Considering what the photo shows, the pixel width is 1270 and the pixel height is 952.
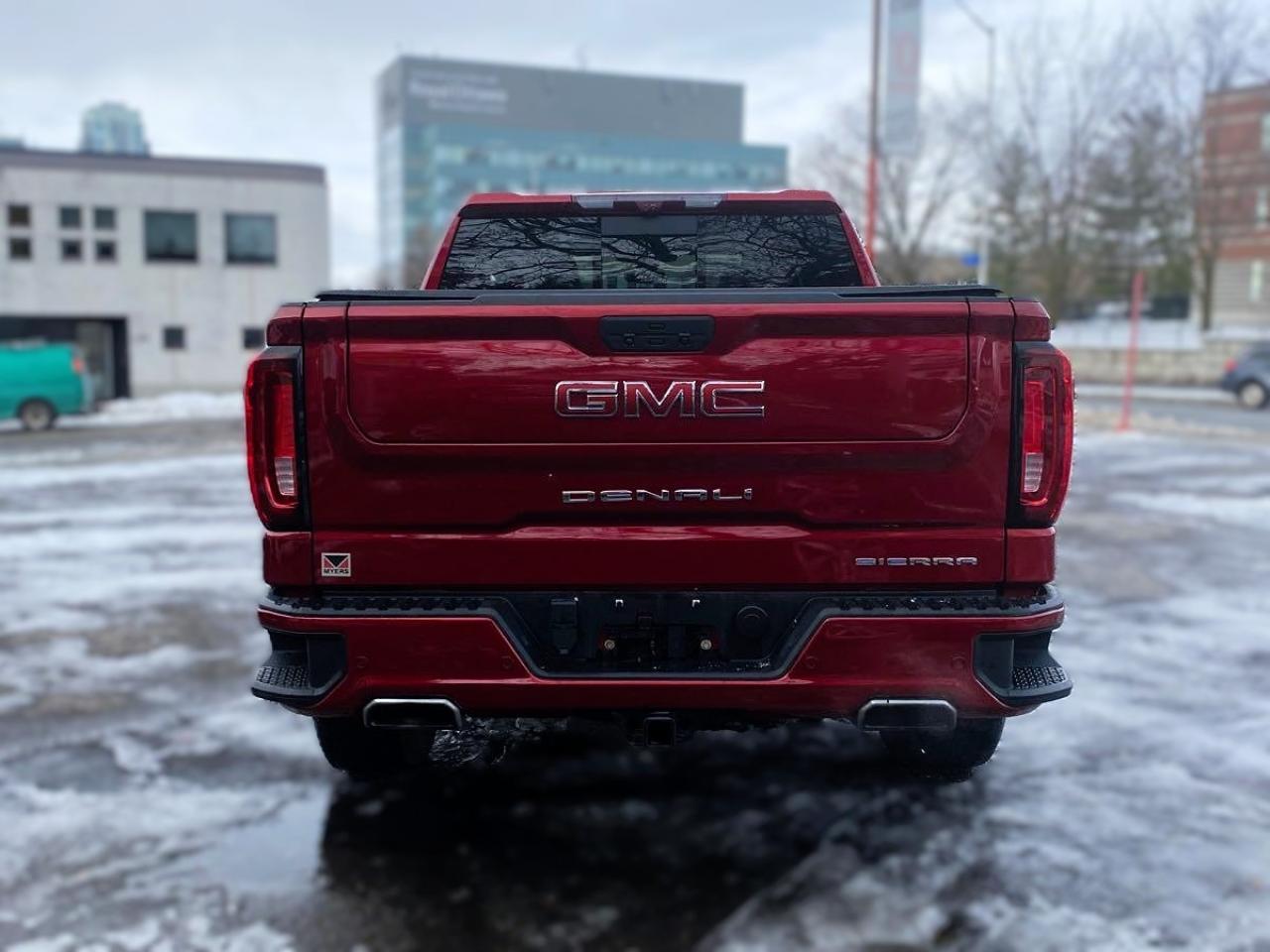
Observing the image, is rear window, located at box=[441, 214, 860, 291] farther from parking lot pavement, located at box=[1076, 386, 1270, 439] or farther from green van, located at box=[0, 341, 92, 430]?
green van, located at box=[0, 341, 92, 430]

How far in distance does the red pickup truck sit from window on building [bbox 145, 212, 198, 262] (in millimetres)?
38191

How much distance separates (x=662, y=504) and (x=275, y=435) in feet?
3.52

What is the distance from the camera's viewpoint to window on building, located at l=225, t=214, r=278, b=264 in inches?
1526

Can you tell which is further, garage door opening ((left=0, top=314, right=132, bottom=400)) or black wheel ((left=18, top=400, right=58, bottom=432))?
garage door opening ((left=0, top=314, right=132, bottom=400))

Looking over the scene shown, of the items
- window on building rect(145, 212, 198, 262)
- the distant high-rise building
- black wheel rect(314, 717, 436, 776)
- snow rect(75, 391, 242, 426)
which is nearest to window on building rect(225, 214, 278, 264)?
window on building rect(145, 212, 198, 262)

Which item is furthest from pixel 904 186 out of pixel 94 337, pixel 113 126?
pixel 113 126

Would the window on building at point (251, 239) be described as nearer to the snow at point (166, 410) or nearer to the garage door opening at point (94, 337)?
the garage door opening at point (94, 337)

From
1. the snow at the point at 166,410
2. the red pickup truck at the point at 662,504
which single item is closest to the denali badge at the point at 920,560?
the red pickup truck at the point at 662,504

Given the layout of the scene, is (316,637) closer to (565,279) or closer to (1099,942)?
(565,279)

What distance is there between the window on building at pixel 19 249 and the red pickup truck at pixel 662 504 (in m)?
38.5

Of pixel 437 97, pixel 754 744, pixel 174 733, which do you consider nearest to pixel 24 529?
pixel 174 733

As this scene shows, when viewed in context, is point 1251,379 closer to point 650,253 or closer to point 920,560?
point 650,253

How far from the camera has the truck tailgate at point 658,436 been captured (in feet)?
9.95

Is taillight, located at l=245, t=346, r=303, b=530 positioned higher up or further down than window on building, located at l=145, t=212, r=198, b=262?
further down
